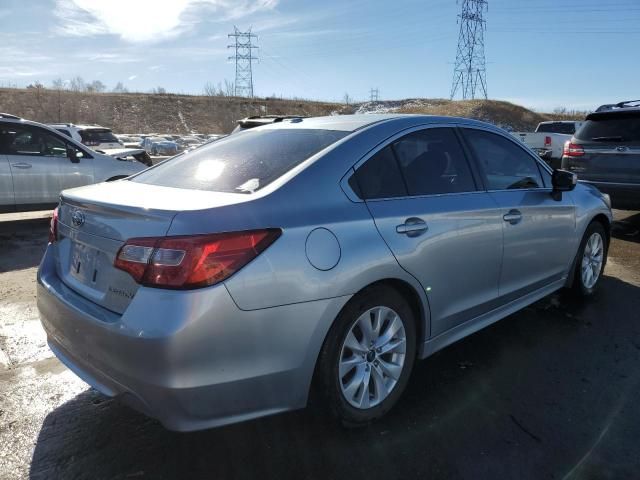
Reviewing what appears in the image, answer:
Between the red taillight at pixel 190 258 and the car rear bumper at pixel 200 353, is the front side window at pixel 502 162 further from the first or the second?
the red taillight at pixel 190 258

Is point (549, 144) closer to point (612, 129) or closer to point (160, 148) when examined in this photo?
point (612, 129)

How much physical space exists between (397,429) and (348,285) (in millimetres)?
948

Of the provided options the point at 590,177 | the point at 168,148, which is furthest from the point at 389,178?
the point at 168,148

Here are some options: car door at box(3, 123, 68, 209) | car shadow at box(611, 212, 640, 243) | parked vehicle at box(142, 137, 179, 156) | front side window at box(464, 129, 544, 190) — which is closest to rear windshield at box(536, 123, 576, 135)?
car shadow at box(611, 212, 640, 243)

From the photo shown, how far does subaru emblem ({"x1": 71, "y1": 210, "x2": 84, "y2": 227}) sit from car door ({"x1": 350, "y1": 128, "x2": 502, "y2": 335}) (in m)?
1.41

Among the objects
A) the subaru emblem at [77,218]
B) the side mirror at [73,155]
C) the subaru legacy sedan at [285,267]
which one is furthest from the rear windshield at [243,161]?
the side mirror at [73,155]

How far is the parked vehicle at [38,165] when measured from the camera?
8.23 meters

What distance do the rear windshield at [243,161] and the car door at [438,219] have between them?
0.37 m

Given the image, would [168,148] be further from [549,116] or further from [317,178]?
[549,116]

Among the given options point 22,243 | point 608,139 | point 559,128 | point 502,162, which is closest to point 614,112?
point 608,139

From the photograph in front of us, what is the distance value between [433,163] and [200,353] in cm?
197

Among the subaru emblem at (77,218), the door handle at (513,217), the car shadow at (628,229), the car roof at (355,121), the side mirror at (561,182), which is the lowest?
the car shadow at (628,229)

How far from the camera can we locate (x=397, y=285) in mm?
2875

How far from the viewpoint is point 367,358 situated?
2.80 meters
